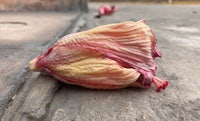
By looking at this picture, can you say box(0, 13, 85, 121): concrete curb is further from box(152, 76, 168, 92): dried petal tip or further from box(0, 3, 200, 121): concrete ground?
box(152, 76, 168, 92): dried petal tip

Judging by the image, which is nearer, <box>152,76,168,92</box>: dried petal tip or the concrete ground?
the concrete ground

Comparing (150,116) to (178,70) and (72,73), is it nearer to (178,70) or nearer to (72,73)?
(72,73)

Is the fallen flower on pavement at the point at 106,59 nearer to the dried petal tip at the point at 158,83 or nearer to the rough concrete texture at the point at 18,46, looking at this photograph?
the dried petal tip at the point at 158,83

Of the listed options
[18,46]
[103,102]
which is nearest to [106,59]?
[103,102]

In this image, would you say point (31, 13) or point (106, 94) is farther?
point (31, 13)

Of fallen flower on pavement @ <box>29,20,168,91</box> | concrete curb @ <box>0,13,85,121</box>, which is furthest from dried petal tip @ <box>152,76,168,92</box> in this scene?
concrete curb @ <box>0,13,85,121</box>

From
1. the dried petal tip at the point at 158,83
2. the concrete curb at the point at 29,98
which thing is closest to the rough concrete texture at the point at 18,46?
the concrete curb at the point at 29,98

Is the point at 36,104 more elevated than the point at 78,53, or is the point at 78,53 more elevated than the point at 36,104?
the point at 78,53

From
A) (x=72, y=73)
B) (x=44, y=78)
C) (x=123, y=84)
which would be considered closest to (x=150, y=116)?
(x=123, y=84)
